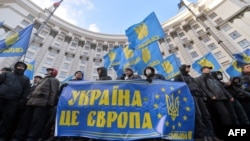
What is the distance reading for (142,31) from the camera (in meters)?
6.33

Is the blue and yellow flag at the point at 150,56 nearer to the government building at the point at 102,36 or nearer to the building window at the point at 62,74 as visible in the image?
the government building at the point at 102,36

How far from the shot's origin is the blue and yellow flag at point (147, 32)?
19.1 feet

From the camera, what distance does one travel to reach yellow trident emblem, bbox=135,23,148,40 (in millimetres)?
6201

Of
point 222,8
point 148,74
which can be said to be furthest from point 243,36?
point 148,74

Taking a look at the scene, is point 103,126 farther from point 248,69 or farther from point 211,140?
point 248,69

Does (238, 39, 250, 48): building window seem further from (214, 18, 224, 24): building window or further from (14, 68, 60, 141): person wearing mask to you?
(14, 68, 60, 141): person wearing mask

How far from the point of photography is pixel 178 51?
122ft

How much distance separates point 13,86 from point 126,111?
2663mm

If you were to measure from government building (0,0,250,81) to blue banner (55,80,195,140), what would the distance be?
27688 millimetres

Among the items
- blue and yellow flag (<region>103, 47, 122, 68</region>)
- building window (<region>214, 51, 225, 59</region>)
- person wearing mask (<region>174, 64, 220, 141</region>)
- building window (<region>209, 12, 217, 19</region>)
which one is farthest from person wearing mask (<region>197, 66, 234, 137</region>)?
building window (<region>209, 12, 217, 19</region>)

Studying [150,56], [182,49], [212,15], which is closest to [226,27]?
[212,15]

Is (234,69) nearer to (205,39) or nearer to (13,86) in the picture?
(13,86)

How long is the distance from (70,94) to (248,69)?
479cm

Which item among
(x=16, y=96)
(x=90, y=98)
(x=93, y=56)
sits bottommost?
(x=90, y=98)
